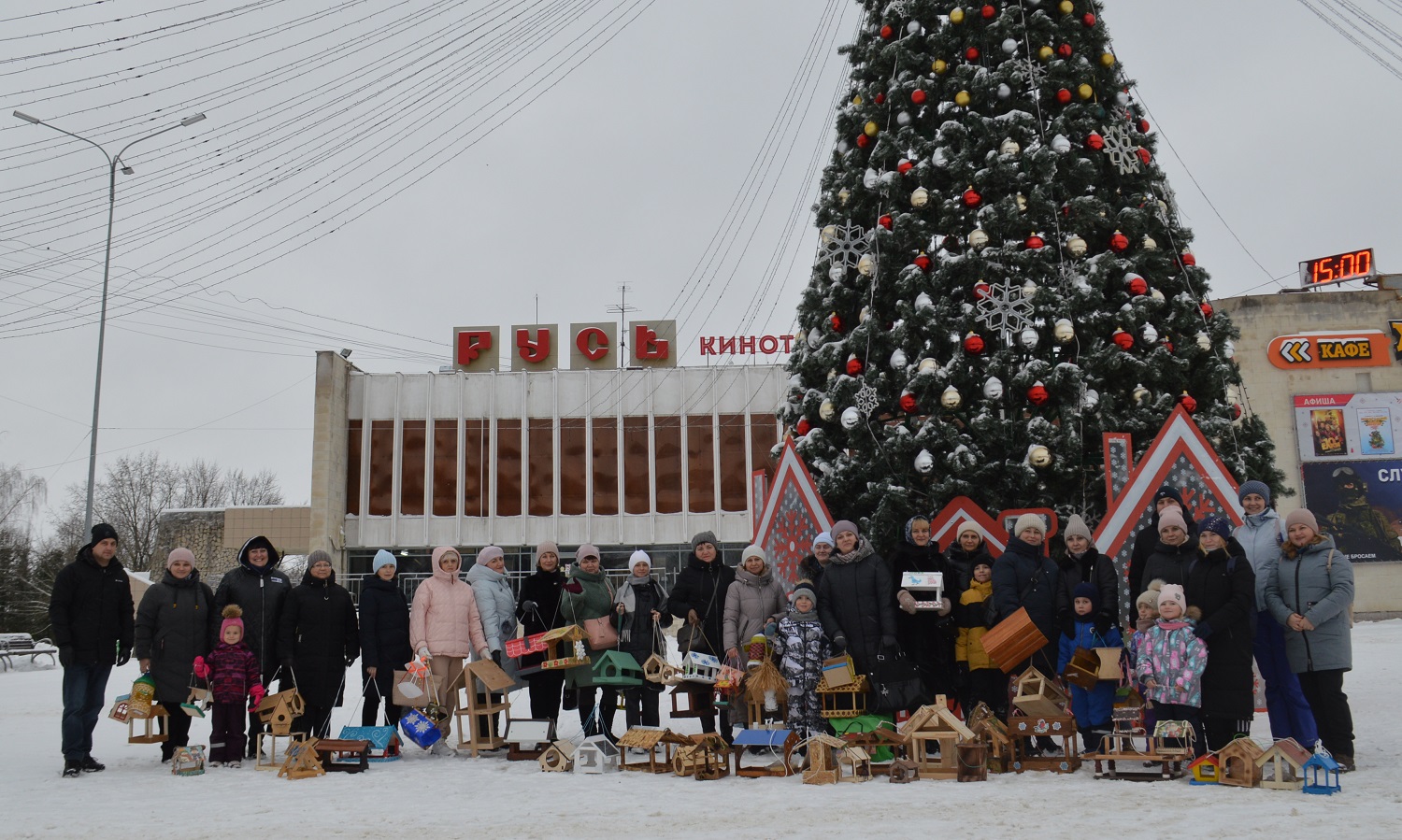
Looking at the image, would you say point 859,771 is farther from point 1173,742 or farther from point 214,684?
point 214,684

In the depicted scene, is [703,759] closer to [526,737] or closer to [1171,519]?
[526,737]

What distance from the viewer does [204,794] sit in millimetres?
7184

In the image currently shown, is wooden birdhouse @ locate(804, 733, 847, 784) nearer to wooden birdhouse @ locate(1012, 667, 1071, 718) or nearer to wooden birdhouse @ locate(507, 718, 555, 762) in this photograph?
wooden birdhouse @ locate(1012, 667, 1071, 718)

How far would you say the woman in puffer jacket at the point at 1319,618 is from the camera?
7.10m

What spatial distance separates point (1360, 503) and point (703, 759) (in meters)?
33.2

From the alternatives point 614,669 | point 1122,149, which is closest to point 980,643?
point 614,669

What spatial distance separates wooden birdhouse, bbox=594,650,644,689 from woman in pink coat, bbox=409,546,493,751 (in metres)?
1.08

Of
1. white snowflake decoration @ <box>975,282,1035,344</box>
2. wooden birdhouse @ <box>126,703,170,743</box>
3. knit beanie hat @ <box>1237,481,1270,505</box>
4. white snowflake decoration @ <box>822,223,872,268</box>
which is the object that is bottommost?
wooden birdhouse @ <box>126,703,170,743</box>

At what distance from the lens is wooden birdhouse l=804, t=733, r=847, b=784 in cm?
714

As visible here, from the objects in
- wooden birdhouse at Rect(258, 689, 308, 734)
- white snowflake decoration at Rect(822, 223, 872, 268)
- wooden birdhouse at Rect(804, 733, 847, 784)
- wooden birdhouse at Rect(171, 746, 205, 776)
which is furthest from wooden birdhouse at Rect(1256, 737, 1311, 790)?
wooden birdhouse at Rect(171, 746, 205, 776)

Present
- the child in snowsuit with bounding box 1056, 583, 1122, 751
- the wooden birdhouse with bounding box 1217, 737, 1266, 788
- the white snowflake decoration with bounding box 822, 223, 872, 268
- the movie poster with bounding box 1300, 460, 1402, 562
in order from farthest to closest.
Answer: the movie poster with bounding box 1300, 460, 1402, 562, the white snowflake decoration with bounding box 822, 223, 872, 268, the child in snowsuit with bounding box 1056, 583, 1122, 751, the wooden birdhouse with bounding box 1217, 737, 1266, 788

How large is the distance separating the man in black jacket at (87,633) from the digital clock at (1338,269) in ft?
131


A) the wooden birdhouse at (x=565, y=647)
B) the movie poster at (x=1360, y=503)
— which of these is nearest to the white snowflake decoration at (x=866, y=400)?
the wooden birdhouse at (x=565, y=647)

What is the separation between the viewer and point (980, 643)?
8531 millimetres
